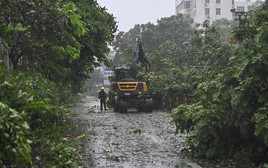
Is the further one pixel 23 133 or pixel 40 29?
pixel 40 29

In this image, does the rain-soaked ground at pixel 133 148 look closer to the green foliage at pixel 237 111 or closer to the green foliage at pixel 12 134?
the green foliage at pixel 237 111

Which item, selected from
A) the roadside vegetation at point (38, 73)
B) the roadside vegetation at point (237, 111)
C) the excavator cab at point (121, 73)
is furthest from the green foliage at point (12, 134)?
the excavator cab at point (121, 73)

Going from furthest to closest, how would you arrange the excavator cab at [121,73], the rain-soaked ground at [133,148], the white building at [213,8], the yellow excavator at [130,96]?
the white building at [213,8]
the excavator cab at [121,73]
the yellow excavator at [130,96]
the rain-soaked ground at [133,148]

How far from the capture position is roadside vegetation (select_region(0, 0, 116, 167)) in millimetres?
4949

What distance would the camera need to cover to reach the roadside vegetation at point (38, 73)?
4.95m

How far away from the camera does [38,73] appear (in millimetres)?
15070

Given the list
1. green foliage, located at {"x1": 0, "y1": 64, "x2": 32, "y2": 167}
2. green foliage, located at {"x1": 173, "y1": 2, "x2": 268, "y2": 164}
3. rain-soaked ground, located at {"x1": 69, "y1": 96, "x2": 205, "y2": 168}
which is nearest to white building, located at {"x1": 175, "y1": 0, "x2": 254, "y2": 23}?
rain-soaked ground, located at {"x1": 69, "y1": 96, "x2": 205, "y2": 168}

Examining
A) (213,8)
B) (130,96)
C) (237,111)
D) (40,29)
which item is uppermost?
(213,8)

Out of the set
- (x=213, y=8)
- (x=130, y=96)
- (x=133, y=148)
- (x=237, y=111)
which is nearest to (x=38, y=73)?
(x=133, y=148)

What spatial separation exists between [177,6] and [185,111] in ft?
322

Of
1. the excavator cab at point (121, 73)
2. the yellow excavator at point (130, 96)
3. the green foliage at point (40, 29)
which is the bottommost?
the yellow excavator at point (130, 96)

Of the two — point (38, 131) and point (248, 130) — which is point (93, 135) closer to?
point (248, 130)

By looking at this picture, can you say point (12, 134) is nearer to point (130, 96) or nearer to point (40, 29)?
point (40, 29)

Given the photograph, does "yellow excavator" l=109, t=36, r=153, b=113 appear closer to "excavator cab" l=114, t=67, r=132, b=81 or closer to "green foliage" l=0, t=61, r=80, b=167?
"excavator cab" l=114, t=67, r=132, b=81
